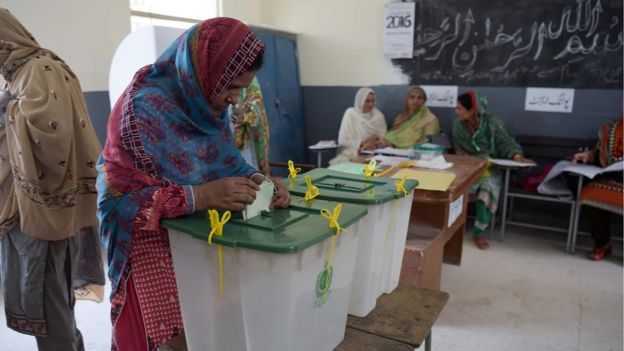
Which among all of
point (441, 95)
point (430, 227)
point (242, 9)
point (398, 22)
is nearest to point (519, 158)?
point (441, 95)

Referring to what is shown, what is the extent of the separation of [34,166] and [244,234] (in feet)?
3.62

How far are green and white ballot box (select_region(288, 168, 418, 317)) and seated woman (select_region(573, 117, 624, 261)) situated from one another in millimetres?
2706

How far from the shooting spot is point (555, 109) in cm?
407

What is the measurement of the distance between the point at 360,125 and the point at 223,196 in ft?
12.1

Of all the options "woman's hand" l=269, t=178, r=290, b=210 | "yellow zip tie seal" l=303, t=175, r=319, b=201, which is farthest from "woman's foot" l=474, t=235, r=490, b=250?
"woman's hand" l=269, t=178, r=290, b=210

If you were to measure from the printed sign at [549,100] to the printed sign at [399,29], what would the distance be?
1184 millimetres

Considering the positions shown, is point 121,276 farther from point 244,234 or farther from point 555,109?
point 555,109

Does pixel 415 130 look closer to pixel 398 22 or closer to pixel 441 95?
pixel 441 95

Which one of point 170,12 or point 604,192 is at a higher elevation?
point 170,12

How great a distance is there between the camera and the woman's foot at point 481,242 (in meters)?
3.67

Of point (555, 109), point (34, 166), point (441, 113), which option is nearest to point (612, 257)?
A: point (555, 109)

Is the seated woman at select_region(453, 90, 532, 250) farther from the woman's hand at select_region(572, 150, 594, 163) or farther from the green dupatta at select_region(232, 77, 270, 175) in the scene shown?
the green dupatta at select_region(232, 77, 270, 175)

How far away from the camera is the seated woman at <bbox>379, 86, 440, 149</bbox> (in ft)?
14.0

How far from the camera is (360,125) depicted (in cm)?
454
